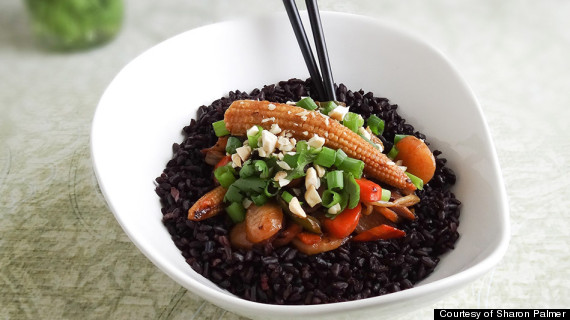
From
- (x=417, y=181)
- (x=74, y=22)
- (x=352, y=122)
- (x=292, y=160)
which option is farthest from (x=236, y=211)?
(x=74, y=22)

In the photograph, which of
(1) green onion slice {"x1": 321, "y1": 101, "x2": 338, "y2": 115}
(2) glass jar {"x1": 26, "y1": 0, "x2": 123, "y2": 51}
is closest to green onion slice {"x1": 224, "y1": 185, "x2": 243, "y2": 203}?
(1) green onion slice {"x1": 321, "y1": 101, "x2": 338, "y2": 115}

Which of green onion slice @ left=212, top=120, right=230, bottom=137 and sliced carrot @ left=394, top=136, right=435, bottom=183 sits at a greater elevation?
green onion slice @ left=212, top=120, right=230, bottom=137

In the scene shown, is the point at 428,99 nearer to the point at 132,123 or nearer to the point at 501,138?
the point at 501,138

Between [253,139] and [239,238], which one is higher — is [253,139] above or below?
above

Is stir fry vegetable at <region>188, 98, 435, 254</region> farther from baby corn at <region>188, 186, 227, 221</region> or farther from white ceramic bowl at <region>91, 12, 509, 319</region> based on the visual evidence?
white ceramic bowl at <region>91, 12, 509, 319</region>

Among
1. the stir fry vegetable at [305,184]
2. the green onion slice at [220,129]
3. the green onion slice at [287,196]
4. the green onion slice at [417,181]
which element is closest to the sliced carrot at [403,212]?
the stir fry vegetable at [305,184]

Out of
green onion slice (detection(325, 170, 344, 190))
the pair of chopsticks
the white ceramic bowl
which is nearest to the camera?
the white ceramic bowl

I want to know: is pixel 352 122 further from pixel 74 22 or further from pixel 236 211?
pixel 74 22

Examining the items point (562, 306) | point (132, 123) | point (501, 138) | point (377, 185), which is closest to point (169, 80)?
point (132, 123)
